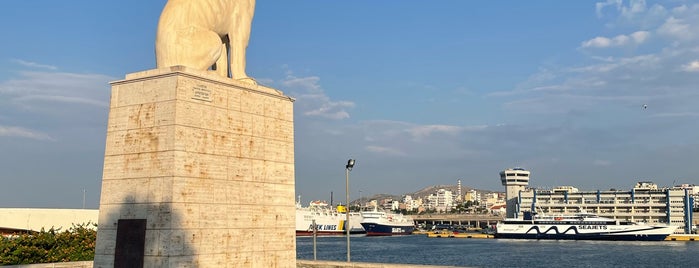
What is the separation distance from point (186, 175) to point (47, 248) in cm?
1045

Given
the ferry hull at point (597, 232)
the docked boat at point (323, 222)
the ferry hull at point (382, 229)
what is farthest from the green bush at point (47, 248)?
the ferry hull at point (382, 229)

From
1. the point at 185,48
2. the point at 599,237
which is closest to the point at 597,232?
the point at 599,237

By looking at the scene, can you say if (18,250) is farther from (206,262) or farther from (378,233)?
(378,233)

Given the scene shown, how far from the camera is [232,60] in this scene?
14.4 m

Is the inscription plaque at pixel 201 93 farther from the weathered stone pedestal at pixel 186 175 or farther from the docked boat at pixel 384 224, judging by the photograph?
the docked boat at pixel 384 224

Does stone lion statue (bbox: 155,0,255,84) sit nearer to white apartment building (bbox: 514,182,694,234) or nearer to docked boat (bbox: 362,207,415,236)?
docked boat (bbox: 362,207,415,236)

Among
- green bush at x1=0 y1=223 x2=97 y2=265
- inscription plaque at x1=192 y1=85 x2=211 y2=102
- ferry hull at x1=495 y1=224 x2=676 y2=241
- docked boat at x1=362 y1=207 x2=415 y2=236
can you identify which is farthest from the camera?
docked boat at x1=362 y1=207 x2=415 y2=236

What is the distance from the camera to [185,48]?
13117 mm

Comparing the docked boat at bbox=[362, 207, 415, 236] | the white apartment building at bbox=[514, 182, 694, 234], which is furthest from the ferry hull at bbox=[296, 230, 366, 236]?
the white apartment building at bbox=[514, 182, 694, 234]

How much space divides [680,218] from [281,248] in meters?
129

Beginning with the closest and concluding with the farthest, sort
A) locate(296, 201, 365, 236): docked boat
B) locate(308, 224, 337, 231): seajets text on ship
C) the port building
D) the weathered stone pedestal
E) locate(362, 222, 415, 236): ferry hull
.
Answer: the weathered stone pedestal → the port building → locate(296, 201, 365, 236): docked boat → locate(308, 224, 337, 231): seajets text on ship → locate(362, 222, 415, 236): ferry hull

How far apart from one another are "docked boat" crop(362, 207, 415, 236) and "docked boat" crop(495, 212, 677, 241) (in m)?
32.0

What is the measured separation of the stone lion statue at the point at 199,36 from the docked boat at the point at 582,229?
10268cm

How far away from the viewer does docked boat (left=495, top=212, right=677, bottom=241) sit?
10362 cm
